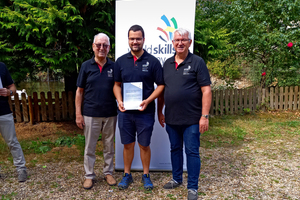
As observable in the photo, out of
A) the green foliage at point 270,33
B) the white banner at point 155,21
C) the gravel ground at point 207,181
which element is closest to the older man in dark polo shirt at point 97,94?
the gravel ground at point 207,181

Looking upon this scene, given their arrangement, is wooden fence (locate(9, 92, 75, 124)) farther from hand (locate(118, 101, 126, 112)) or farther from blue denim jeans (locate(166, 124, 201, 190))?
blue denim jeans (locate(166, 124, 201, 190))

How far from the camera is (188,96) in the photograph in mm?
2844

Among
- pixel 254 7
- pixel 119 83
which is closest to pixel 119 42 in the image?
pixel 119 83

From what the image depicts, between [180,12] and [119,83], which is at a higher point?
[180,12]

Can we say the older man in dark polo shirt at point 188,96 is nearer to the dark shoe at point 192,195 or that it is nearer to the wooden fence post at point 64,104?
the dark shoe at point 192,195

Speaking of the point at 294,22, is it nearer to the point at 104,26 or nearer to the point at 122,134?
the point at 104,26

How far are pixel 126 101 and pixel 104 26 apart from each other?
3.21 meters

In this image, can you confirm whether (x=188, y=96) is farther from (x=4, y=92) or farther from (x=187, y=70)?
(x=4, y=92)

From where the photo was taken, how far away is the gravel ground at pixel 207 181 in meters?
3.19

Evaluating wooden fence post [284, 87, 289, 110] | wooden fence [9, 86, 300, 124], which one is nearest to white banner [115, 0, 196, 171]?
wooden fence [9, 86, 300, 124]

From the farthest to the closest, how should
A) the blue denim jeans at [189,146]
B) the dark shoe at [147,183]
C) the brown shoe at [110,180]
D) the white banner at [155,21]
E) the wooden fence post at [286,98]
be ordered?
the wooden fence post at [286,98], the white banner at [155,21], the brown shoe at [110,180], the dark shoe at [147,183], the blue denim jeans at [189,146]

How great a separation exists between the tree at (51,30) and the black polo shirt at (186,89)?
9.78 ft

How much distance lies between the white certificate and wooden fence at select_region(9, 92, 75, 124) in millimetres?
4461

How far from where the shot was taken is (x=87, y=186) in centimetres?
332
